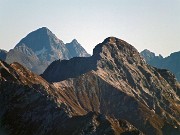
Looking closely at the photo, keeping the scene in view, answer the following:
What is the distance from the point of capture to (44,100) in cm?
16188

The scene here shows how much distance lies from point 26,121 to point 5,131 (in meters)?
11.0

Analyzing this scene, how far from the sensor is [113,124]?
147 metres

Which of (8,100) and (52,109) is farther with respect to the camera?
(8,100)

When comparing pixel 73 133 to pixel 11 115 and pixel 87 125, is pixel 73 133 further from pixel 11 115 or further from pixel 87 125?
pixel 11 115

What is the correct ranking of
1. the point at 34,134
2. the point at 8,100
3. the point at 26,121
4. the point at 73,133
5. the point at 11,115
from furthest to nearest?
1. the point at 8,100
2. the point at 11,115
3. the point at 26,121
4. the point at 34,134
5. the point at 73,133

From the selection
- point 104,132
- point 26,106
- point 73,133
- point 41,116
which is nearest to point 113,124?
point 104,132

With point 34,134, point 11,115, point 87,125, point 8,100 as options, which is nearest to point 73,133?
point 87,125

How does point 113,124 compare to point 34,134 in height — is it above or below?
below

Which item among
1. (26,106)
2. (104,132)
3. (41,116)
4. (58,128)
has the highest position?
(26,106)

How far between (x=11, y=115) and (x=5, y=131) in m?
10.2

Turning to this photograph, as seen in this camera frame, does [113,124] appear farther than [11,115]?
No

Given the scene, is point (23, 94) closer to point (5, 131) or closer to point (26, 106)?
point (26, 106)

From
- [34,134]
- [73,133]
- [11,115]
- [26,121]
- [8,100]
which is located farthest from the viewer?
[8,100]

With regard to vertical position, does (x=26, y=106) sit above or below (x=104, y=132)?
above
